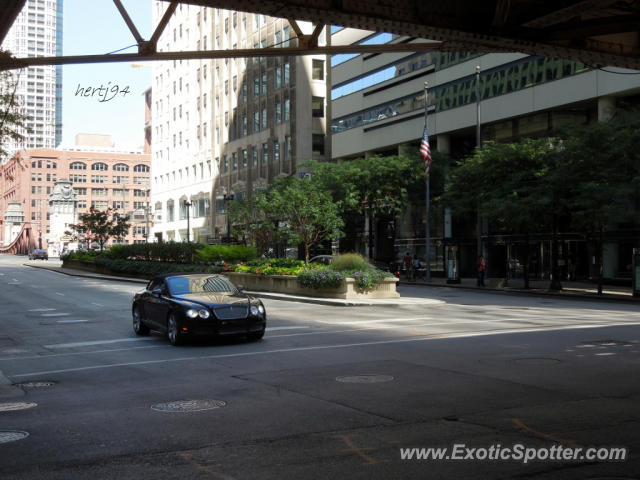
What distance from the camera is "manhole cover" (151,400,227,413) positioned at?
8.02m

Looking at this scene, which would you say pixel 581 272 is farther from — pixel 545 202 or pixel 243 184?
pixel 243 184

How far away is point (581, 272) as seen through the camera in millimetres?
42344

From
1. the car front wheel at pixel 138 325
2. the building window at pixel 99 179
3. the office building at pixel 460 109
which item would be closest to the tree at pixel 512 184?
the office building at pixel 460 109

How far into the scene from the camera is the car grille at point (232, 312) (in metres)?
14.3

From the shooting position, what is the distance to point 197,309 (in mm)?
14328

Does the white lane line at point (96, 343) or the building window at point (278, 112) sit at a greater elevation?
the building window at point (278, 112)

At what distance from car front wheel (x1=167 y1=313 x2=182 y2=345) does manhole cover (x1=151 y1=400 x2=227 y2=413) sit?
5962 millimetres

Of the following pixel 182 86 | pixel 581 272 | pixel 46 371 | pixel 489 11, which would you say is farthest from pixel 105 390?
pixel 182 86

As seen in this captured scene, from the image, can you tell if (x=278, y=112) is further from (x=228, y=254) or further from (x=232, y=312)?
(x=232, y=312)

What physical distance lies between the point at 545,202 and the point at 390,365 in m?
23.2

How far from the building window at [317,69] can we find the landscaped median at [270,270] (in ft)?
95.6

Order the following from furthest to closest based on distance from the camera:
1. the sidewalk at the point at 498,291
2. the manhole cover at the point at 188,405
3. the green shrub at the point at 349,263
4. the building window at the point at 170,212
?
the building window at the point at 170,212
the green shrub at the point at 349,263
the sidewalk at the point at 498,291
the manhole cover at the point at 188,405

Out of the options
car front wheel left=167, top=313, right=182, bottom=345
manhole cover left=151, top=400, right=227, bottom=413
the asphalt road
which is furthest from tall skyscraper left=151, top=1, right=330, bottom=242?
manhole cover left=151, top=400, right=227, bottom=413

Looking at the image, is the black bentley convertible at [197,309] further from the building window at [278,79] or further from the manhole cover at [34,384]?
the building window at [278,79]
